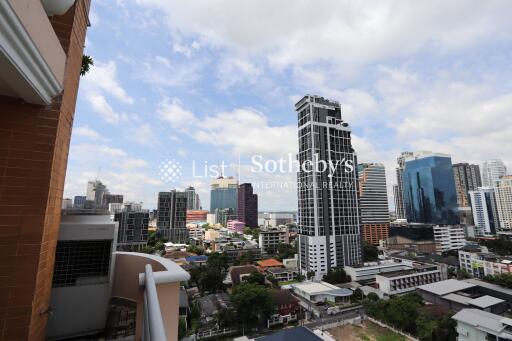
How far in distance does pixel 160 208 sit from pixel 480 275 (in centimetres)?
4020

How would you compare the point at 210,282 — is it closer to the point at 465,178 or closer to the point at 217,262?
the point at 217,262

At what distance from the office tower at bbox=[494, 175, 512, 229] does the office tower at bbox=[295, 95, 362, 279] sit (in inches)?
1598

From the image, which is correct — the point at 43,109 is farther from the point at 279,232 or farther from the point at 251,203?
the point at 251,203

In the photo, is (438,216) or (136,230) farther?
(438,216)

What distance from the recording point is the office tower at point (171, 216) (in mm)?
38625

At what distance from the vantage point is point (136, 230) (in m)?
28.7

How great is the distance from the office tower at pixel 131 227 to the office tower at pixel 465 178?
63.4m

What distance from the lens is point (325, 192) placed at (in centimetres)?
2309

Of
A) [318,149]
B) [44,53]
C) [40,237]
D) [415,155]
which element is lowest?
[40,237]

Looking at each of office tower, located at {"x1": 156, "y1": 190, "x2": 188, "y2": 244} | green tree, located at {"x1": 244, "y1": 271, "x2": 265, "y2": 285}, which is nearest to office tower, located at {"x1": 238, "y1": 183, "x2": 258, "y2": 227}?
office tower, located at {"x1": 156, "y1": 190, "x2": 188, "y2": 244}

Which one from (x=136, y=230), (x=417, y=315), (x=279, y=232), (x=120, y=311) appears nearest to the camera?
(x=120, y=311)

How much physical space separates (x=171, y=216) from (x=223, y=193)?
4817 centimetres

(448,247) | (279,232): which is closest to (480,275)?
(448,247)

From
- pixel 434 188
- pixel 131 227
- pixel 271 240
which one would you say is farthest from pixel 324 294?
pixel 434 188
